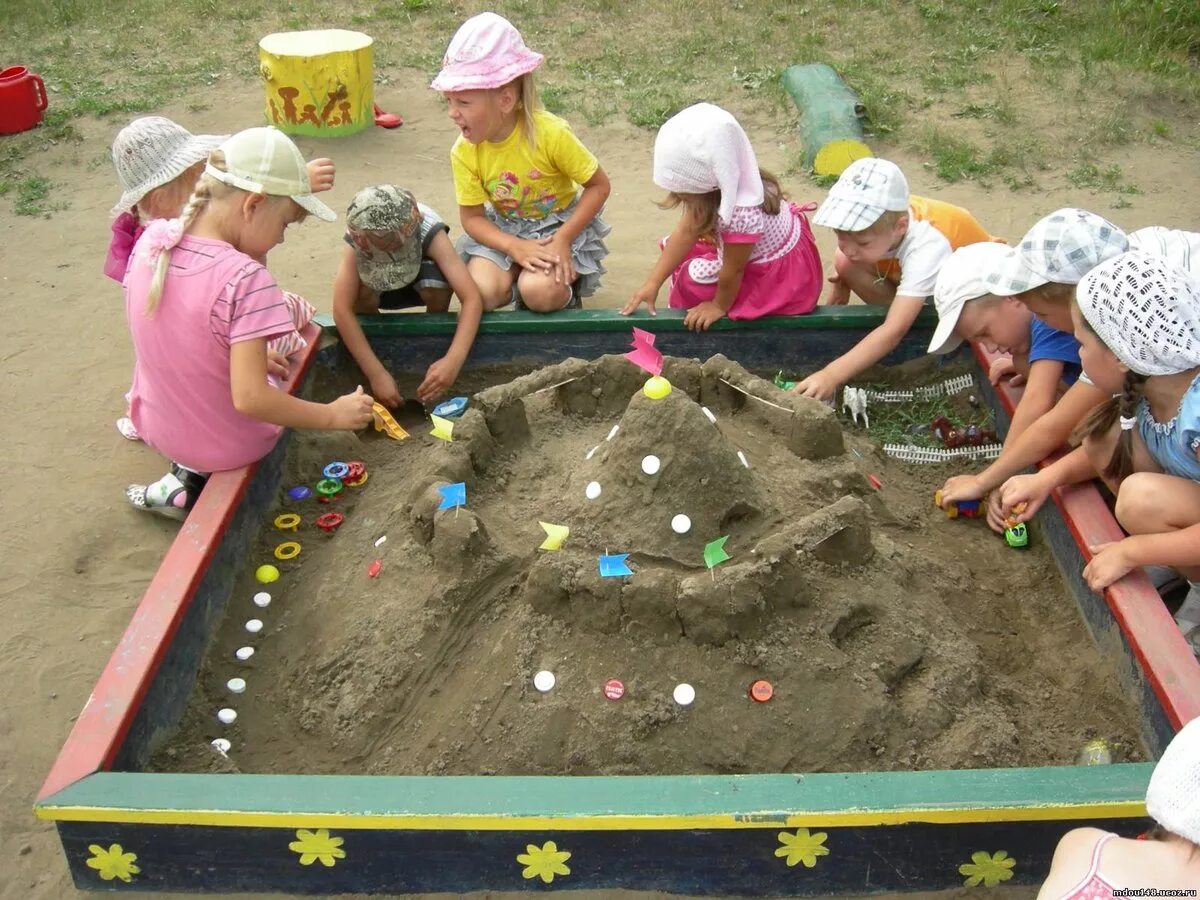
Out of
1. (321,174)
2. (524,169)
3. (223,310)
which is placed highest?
(321,174)

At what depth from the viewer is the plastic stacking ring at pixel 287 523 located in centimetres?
314

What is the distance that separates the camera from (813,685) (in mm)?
2377

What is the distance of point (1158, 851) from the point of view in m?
1.43

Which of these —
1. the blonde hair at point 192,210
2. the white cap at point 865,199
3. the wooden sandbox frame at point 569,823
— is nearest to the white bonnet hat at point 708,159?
the white cap at point 865,199

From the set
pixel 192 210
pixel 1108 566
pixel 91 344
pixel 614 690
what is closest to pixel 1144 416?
pixel 1108 566

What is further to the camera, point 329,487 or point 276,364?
point 276,364

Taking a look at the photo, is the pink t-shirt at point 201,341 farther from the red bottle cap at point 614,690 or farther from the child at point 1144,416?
the child at point 1144,416

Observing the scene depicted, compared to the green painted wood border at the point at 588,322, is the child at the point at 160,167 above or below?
above

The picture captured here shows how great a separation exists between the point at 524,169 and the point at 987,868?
2.74 metres

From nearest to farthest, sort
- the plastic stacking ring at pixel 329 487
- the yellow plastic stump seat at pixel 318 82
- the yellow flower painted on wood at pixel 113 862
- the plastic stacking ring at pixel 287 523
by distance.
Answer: the yellow flower painted on wood at pixel 113 862 → the plastic stacking ring at pixel 287 523 → the plastic stacking ring at pixel 329 487 → the yellow plastic stump seat at pixel 318 82

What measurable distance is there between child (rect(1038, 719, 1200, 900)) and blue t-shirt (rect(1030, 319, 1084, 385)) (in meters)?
1.81

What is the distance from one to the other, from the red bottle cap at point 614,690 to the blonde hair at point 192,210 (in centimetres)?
157

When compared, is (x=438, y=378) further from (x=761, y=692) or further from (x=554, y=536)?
(x=761, y=692)

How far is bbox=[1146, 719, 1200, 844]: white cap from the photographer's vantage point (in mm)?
1347
